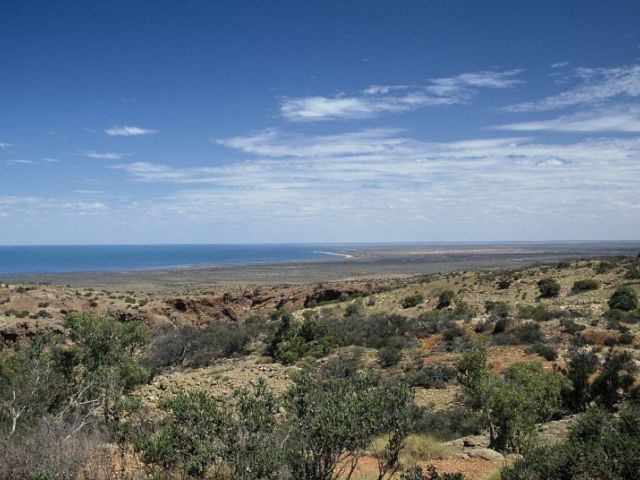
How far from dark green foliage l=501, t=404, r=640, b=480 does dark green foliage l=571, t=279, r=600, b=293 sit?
2560 centimetres

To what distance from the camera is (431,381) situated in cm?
1939

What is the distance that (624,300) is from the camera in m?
26.7

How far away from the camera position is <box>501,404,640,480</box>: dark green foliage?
310 inches

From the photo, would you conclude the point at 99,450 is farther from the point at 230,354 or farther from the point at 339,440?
the point at 230,354

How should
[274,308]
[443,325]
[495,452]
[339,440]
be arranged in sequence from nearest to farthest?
[339,440] < [495,452] < [443,325] < [274,308]

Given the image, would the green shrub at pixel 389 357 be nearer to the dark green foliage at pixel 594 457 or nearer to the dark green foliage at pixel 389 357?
the dark green foliage at pixel 389 357

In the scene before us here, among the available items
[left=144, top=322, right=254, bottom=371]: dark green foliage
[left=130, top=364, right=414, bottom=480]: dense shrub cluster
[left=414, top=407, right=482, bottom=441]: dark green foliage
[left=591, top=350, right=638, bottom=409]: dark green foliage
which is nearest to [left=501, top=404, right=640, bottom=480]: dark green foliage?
[left=130, top=364, right=414, bottom=480]: dense shrub cluster

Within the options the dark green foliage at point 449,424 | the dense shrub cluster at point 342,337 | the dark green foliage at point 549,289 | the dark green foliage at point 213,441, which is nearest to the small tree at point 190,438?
the dark green foliage at point 213,441

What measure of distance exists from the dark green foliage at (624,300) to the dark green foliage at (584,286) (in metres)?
4.57

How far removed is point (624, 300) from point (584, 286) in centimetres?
613

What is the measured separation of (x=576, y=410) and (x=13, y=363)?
17442 millimetres

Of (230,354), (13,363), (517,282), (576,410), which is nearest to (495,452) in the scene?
(576,410)

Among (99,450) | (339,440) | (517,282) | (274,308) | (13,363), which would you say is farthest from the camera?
(274,308)

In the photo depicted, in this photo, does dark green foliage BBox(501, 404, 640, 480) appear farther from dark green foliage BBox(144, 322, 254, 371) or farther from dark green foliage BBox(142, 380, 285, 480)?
dark green foliage BBox(144, 322, 254, 371)
